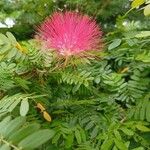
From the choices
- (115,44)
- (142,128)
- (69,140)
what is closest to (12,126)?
(69,140)

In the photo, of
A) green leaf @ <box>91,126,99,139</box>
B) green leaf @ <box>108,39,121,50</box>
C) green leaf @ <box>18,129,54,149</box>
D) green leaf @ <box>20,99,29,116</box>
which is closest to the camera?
green leaf @ <box>18,129,54,149</box>

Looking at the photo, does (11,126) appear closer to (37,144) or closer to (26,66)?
(37,144)

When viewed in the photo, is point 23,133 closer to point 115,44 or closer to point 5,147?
point 5,147

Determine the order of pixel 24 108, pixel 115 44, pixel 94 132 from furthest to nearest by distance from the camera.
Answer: pixel 115 44 < pixel 94 132 < pixel 24 108

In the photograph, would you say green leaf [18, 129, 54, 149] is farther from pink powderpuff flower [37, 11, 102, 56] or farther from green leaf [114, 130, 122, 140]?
pink powderpuff flower [37, 11, 102, 56]

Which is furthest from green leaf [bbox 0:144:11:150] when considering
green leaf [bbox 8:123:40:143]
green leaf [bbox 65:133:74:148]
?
green leaf [bbox 65:133:74:148]

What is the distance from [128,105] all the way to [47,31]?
296mm

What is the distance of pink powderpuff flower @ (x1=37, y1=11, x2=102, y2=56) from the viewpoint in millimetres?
1082

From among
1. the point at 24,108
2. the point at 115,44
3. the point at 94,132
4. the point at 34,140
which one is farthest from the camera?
the point at 115,44

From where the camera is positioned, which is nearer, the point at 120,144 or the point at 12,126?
the point at 12,126

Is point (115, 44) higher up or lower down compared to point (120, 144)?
higher up

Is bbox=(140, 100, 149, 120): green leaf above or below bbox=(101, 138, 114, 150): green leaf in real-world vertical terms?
above

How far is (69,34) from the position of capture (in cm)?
108

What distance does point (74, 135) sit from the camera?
1006 millimetres
